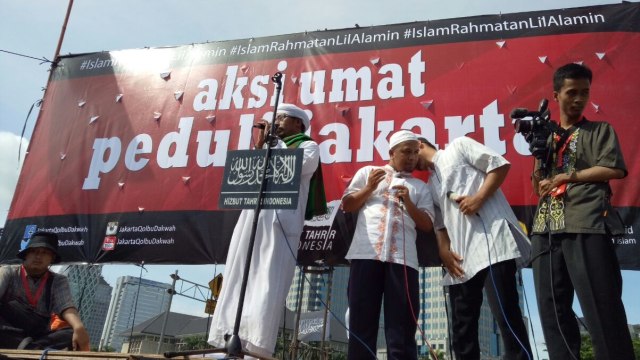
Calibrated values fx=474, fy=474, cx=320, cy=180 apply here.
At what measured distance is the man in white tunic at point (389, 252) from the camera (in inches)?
92.3

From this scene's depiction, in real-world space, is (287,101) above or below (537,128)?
above

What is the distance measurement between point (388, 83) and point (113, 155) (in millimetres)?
2616

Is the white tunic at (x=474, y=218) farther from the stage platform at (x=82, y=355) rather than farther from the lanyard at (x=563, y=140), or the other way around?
the stage platform at (x=82, y=355)

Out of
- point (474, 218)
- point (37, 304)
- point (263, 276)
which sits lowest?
point (37, 304)

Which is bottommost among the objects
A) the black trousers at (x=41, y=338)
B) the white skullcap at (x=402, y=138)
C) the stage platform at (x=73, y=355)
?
the stage platform at (x=73, y=355)

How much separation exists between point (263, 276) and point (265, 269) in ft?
0.13

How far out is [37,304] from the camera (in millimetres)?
2928

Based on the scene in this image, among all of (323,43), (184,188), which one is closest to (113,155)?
(184,188)

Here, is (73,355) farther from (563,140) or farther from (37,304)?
(563,140)

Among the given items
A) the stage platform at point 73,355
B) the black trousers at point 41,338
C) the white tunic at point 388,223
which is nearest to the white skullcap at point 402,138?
the white tunic at point 388,223

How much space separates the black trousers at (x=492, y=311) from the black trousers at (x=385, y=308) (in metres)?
0.22

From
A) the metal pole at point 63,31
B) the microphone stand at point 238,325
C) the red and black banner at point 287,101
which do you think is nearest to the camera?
the microphone stand at point 238,325

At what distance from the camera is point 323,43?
439 centimetres

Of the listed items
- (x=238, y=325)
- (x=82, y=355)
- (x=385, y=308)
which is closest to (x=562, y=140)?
(x=385, y=308)
